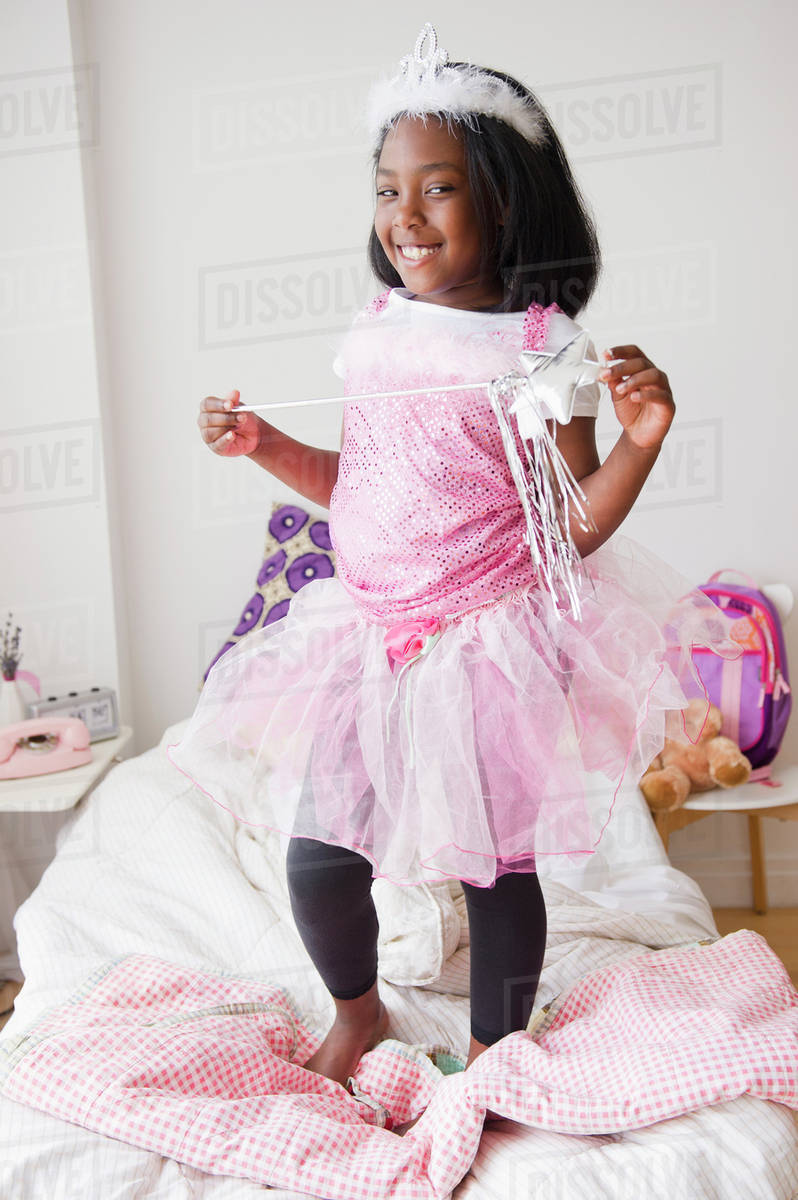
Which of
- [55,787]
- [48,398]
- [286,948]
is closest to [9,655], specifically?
[55,787]

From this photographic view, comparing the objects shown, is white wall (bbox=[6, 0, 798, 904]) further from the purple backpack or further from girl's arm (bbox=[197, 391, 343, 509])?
girl's arm (bbox=[197, 391, 343, 509])

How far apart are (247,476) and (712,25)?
1299 millimetres

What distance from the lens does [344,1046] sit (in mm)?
1230

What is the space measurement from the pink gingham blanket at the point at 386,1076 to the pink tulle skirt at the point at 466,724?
0.21 metres

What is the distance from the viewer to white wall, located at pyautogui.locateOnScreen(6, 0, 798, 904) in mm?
2113

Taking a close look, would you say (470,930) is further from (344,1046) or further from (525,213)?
(525,213)

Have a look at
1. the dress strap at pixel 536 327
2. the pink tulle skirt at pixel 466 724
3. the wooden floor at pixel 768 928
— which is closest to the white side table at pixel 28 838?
the wooden floor at pixel 768 928

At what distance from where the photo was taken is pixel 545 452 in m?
1.05

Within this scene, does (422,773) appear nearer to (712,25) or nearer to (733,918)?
(733,918)

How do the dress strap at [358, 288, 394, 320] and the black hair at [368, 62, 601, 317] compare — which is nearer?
the black hair at [368, 62, 601, 317]

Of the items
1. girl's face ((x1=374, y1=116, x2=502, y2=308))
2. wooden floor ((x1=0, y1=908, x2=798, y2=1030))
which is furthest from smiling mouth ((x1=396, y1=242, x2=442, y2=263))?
wooden floor ((x1=0, y1=908, x2=798, y2=1030))

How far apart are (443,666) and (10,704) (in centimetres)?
130

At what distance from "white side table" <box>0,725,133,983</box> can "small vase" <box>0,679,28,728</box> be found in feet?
0.46

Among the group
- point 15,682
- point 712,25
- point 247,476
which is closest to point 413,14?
point 712,25
